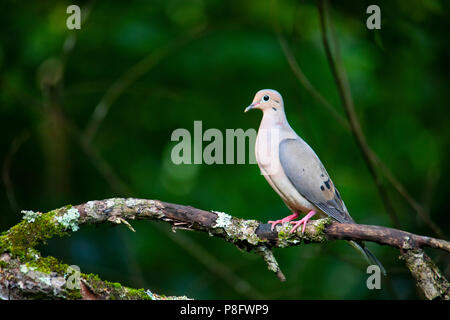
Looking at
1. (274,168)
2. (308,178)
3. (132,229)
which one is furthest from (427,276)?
(132,229)

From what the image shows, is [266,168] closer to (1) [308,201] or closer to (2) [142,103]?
(1) [308,201]

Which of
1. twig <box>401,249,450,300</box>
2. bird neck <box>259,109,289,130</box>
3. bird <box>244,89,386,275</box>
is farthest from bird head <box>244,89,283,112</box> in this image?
twig <box>401,249,450,300</box>

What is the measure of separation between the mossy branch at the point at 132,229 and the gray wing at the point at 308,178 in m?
0.61

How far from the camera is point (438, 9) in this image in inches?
241

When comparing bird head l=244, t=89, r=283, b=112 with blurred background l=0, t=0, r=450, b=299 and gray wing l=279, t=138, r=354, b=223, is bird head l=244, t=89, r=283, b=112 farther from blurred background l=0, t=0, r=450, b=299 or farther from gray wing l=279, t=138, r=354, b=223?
blurred background l=0, t=0, r=450, b=299

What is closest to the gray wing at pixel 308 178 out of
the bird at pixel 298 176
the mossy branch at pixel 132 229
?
the bird at pixel 298 176

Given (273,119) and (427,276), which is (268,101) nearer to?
(273,119)

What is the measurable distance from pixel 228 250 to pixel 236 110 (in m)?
1.94

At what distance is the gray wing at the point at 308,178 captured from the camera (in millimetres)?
4113

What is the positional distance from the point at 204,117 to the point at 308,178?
3.67 meters

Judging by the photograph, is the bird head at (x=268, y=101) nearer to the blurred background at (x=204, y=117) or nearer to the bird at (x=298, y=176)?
the bird at (x=298, y=176)

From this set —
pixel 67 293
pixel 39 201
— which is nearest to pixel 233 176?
pixel 39 201

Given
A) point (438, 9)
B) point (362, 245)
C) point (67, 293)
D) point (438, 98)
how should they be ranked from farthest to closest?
point (438, 98) → point (438, 9) → point (362, 245) → point (67, 293)

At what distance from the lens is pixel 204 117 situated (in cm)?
759
